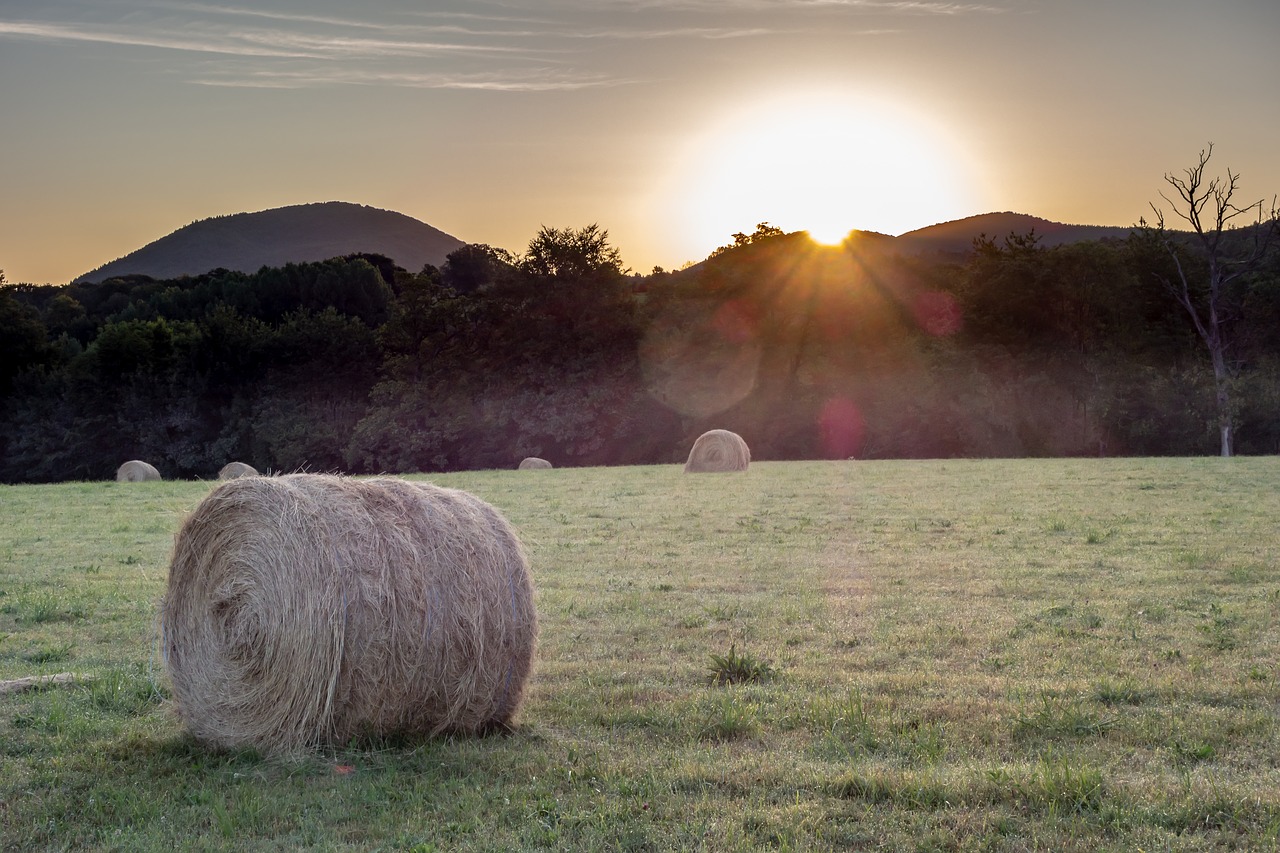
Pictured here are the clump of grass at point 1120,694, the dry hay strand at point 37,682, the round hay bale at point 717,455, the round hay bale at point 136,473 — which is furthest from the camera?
the round hay bale at point 136,473

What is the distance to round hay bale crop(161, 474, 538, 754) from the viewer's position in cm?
676

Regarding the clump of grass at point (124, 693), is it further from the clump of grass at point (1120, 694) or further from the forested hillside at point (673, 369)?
the forested hillside at point (673, 369)

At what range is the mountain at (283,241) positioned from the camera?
10169cm

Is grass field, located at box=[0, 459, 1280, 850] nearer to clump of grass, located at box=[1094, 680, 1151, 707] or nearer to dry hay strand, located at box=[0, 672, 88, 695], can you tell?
clump of grass, located at box=[1094, 680, 1151, 707]

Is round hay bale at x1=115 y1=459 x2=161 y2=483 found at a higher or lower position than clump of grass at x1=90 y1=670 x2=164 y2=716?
lower

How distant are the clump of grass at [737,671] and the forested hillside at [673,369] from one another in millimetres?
45011

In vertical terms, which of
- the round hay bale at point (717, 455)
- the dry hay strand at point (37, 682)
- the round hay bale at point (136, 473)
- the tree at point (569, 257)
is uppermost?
the tree at point (569, 257)

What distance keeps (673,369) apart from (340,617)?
165 feet

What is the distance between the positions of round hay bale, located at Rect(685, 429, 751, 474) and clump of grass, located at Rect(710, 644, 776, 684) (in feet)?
84.7

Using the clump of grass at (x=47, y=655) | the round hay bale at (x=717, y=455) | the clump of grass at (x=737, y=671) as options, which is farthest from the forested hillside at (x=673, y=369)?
the clump of grass at (x=737, y=671)

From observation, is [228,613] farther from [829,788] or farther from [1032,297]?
[1032,297]

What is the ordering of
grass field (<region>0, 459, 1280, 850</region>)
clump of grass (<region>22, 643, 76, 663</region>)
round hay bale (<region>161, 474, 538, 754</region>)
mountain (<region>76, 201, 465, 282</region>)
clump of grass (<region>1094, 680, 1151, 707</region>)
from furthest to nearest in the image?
1. mountain (<region>76, 201, 465, 282</region>)
2. clump of grass (<region>22, 643, 76, 663</region>)
3. clump of grass (<region>1094, 680, 1151, 707</region>)
4. round hay bale (<region>161, 474, 538, 754</region>)
5. grass field (<region>0, 459, 1280, 850</region>)

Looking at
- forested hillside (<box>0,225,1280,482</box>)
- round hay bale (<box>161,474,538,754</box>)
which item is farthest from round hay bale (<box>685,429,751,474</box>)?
round hay bale (<box>161,474,538,754</box>)

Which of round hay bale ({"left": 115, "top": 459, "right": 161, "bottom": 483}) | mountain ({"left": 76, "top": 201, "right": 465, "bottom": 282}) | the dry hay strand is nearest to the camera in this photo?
the dry hay strand
